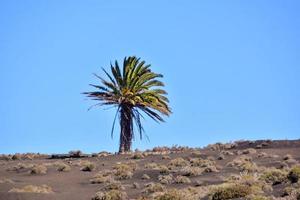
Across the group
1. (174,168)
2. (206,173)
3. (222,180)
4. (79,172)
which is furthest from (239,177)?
(79,172)

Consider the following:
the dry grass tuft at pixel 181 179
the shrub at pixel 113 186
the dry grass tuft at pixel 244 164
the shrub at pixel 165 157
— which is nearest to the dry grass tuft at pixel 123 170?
the shrub at pixel 113 186

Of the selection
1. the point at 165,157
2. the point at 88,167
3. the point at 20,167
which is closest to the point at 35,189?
the point at 88,167

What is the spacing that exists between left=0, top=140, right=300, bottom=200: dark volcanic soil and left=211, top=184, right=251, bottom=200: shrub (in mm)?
1375

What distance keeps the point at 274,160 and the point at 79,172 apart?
13.0 metres

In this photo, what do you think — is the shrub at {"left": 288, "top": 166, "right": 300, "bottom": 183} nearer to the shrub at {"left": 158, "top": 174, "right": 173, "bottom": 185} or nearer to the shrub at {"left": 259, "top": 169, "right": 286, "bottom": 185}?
the shrub at {"left": 259, "top": 169, "right": 286, "bottom": 185}

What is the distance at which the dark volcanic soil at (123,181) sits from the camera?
26041 millimetres

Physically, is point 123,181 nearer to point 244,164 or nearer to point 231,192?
point 244,164

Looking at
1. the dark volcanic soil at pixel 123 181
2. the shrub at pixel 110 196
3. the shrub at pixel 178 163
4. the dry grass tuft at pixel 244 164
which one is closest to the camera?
the shrub at pixel 110 196

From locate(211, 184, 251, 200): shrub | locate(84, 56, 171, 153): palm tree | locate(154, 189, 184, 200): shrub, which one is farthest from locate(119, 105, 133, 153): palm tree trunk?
locate(211, 184, 251, 200): shrub

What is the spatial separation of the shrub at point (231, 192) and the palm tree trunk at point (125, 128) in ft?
68.7

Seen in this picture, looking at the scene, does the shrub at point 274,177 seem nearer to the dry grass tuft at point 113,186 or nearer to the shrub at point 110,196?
the shrub at point 110,196

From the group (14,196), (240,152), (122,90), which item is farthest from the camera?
(122,90)

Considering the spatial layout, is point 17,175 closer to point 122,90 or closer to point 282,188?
point 122,90

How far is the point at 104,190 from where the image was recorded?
89.9ft
